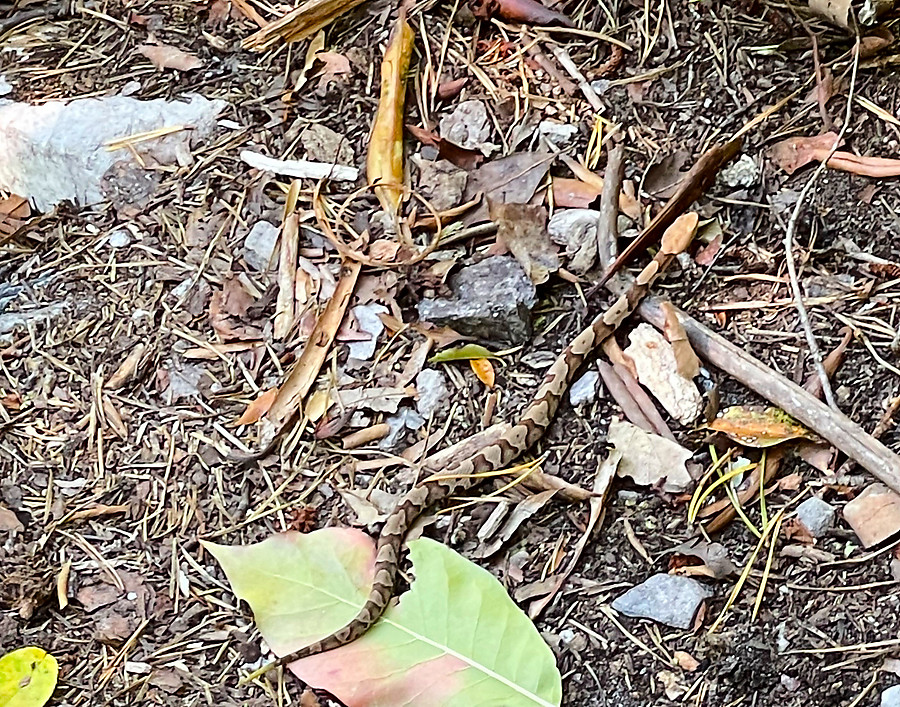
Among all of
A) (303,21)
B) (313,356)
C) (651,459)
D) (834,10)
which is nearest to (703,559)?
(651,459)

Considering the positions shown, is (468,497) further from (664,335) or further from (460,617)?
(664,335)

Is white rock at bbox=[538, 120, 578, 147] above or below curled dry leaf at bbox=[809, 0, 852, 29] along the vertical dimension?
below


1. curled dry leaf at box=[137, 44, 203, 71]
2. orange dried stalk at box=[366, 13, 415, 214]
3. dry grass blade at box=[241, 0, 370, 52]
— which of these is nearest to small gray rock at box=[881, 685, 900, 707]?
orange dried stalk at box=[366, 13, 415, 214]

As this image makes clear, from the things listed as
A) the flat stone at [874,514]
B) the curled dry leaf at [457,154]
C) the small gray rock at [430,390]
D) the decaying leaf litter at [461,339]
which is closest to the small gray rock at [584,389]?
the decaying leaf litter at [461,339]

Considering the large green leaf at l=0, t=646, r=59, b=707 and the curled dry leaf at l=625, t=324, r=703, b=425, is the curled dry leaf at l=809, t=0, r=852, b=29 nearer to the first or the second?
the curled dry leaf at l=625, t=324, r=703, b=425

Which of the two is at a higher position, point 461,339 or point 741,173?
point 741,173

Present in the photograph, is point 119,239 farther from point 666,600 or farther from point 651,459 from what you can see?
point 666,600

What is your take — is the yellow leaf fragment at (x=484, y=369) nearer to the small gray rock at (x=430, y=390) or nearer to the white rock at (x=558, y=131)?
the small gray rock at (x=430, y=390)
